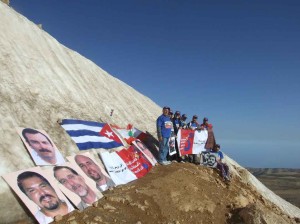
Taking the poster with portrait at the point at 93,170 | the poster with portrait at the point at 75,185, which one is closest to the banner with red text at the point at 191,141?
→ the poster with portrait at the point at 93,170

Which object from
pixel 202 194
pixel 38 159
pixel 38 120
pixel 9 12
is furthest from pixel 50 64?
pixel 202 194

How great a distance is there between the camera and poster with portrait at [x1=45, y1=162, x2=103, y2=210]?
9.65 meters

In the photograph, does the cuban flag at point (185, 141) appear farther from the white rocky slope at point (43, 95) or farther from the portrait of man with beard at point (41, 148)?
the portrait of man with beard at point (41, 148)

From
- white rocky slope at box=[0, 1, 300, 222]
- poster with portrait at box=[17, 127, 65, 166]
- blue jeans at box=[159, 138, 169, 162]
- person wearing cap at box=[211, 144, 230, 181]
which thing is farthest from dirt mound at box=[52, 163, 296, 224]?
white rocky slope at box=[0, 1, 300, 222]

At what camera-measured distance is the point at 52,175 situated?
988cm

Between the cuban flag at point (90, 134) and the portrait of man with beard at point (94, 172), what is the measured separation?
31.3 inches

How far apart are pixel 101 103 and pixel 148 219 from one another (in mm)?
9561

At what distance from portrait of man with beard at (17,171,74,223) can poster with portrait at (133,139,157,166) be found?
682 cm

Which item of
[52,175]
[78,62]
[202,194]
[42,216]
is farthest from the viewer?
[78,62]

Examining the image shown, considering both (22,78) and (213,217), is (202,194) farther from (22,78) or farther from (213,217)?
(22,78)

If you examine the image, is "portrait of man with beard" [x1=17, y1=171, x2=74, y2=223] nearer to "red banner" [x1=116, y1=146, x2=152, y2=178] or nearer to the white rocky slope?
the white rocky slope

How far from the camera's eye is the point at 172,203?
11492 mm

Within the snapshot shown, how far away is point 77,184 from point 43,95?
16.3 ft

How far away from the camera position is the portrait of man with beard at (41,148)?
10150 mm
